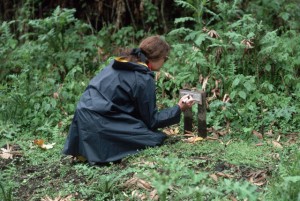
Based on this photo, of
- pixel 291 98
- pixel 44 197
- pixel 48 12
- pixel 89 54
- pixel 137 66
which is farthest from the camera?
pixel 48 12

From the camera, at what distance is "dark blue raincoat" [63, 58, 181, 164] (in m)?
5.33

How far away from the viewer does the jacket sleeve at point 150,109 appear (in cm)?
535

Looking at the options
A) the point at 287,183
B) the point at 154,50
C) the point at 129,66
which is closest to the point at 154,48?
the point at 154,50

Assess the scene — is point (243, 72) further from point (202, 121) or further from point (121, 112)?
point (121, 112)

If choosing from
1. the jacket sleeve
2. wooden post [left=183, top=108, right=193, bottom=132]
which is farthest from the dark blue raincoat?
wooden post [left=183, top=108, right=193, bottom=132]

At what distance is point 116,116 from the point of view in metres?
5.37

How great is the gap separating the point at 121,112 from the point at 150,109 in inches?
11.2

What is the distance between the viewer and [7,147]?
6.25 meters

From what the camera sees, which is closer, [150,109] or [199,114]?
[150,109]

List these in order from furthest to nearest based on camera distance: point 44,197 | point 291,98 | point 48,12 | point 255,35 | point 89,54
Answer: point 48,12
point 89,54
point 255,35
point 291,98
point 44,197

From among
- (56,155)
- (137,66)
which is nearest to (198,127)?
(137,66)

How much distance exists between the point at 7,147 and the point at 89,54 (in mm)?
2692

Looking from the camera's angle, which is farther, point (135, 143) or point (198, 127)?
point (198, 127)

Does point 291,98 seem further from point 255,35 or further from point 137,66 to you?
point 137,66
